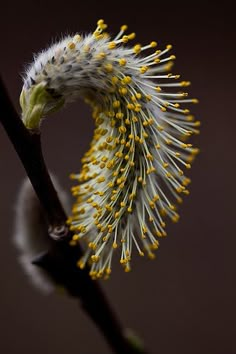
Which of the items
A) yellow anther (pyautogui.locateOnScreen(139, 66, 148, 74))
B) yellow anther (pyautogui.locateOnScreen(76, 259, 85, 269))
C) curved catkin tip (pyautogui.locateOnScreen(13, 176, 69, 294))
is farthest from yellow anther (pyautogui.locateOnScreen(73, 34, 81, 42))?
yellow anther (pyautogui.locateOnScreen(76, 259, 85, 269))

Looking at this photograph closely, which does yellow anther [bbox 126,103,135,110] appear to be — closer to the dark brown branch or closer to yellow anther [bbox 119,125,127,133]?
yellow anther [bbox 119,125,127,133]

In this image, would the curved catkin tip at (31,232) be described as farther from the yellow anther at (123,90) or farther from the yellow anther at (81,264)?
the yellow anther at (123,90)

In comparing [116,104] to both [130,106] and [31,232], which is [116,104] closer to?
[130,106]

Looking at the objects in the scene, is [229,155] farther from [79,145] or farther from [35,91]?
[35,91]

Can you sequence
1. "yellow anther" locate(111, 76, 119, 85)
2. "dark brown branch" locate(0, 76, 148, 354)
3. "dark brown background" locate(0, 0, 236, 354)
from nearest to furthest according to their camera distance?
"dark brown branch" locate(0, 76, 148, 354), "yellow anther" locate(111, 76, 119, 85), "dark brown background" locate(0, 0, 236, 354)

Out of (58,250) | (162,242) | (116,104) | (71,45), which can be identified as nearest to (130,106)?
(116,104)

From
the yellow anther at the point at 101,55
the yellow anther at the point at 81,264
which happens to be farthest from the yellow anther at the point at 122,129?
the yellow anther at the point at 81,264
